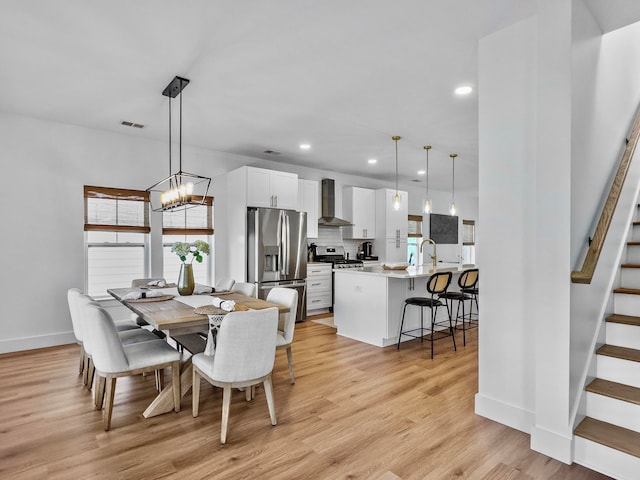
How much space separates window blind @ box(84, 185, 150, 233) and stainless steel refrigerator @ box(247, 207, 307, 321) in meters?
1.47

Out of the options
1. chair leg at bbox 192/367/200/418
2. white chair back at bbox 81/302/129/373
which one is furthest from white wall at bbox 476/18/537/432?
white chair back at bbox 81/302/129/373

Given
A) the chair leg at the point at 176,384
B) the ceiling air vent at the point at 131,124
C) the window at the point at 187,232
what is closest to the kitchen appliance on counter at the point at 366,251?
the window at the point at 187,232

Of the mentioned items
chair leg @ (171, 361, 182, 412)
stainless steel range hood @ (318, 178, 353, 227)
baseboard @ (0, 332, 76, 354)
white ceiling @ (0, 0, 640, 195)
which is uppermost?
white ceiling @ (0, 0, 640, 195)

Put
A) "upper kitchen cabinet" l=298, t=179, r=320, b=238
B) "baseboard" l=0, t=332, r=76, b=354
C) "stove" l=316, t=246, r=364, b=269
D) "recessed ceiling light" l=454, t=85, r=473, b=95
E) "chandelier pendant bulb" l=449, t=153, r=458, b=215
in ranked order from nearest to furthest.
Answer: "recessed ceiling light" l=454, t=85, r=473, b=95
"baseboard" l=0, t=332, r=76, b=354
"chandelier pendant bulb" l=449, t=153, r=458, b=215
"upper kitchen cabinet" l=298, t=179, r=320, b=238
"stove" l=316, t=246, r=364, b=269

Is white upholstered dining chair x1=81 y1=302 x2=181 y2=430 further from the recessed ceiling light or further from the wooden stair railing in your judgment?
the recessed ceiling light

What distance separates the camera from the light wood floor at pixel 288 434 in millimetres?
1990

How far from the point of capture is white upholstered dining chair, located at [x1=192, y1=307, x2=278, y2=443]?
2203 millimetres

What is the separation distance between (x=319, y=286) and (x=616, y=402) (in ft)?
15.0

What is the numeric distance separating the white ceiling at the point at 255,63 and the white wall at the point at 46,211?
29cm

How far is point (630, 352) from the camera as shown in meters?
2.27

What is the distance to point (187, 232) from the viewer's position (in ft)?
17.6

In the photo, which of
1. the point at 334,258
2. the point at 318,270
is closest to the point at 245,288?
the point at 318,270

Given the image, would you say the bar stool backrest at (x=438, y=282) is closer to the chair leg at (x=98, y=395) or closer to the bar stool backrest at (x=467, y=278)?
the bar stool backrest at (x=467, y=278)

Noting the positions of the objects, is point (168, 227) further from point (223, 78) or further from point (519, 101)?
point (519, 101)
